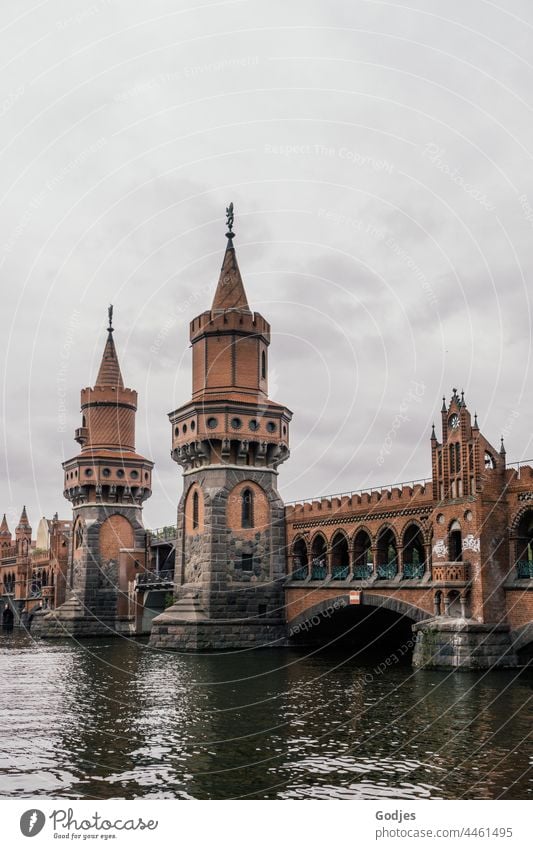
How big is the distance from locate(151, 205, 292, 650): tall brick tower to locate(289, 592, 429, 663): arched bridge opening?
230 cm

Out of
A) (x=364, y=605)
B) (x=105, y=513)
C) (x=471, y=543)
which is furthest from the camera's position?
(x=105, y=513)

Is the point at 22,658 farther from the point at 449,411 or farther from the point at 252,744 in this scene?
the point at 252,744

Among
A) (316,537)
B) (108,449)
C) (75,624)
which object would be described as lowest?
(75,624)

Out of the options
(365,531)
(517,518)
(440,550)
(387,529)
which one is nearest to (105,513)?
(365,531)

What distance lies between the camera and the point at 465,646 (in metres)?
39.7

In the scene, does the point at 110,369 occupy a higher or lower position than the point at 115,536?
higher

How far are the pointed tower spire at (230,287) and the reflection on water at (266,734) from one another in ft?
85.7

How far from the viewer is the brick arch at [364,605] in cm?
4628

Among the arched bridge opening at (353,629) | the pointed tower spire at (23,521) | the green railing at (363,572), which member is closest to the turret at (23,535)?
the pointed tower spire at (23,521)
